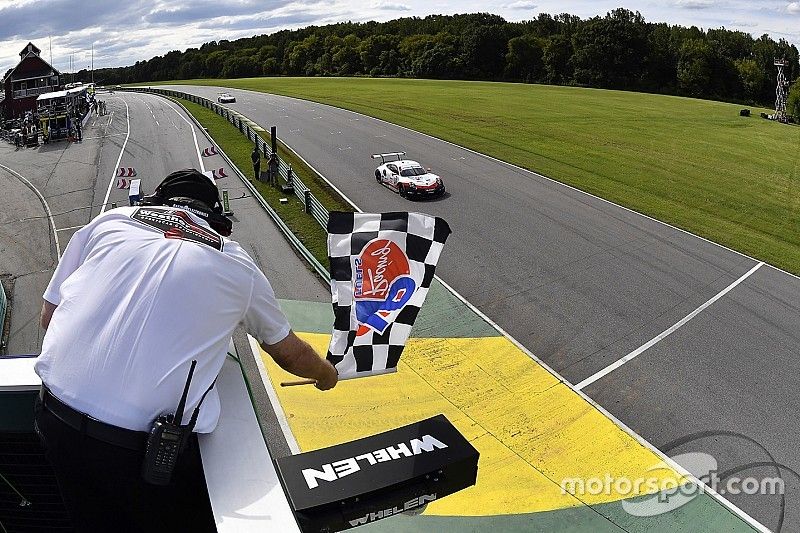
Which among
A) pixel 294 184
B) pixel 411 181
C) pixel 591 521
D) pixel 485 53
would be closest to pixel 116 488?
pixel 591 521

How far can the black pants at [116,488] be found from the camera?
2174mm

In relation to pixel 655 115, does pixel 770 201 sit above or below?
below

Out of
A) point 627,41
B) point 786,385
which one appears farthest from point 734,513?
point 627,41

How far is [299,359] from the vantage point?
108 inches

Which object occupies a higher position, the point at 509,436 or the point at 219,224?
the point at 219,224

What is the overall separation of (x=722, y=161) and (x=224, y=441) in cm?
3653

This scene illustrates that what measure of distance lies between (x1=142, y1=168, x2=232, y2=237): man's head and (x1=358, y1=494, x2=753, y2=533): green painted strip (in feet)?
18.3

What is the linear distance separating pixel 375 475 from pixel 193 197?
1602 millimetres

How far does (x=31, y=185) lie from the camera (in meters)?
28.5

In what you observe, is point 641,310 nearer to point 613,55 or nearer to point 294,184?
point 294,184

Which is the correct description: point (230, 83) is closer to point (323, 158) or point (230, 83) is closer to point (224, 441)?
point (323, 158)

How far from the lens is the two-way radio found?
2.11 metres

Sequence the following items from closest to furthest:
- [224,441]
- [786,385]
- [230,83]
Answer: [224,441] < [786,385] < [230,83]

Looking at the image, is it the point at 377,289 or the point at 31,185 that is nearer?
the point at 377,289
